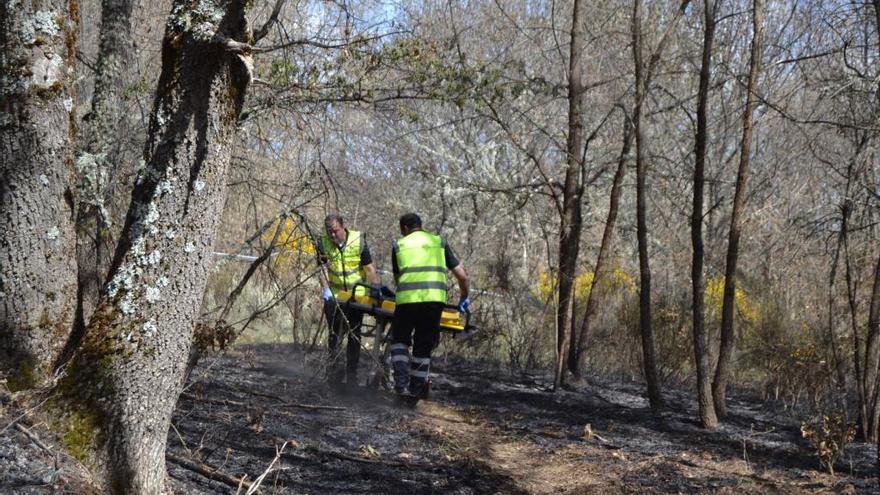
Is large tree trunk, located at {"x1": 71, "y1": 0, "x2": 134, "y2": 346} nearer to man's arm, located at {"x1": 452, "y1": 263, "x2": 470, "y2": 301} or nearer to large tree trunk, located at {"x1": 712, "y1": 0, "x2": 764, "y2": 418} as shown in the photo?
man's arm, located at {"x1": 452, "y1": 263, "x2": 470, "y2": 301}

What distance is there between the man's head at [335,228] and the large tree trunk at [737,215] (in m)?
3.73

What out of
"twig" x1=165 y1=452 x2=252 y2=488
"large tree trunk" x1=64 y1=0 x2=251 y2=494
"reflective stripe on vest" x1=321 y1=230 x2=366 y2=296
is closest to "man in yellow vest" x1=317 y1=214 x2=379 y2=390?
"reflective stripe on vest" x1=321 y1=230 x2=366 y2=296

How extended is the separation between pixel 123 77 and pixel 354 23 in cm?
185

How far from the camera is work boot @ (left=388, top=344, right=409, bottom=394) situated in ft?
31.2

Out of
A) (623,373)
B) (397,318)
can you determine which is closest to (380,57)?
(397,318)

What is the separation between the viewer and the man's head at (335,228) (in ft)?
30.3

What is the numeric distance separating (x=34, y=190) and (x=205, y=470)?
191 cm

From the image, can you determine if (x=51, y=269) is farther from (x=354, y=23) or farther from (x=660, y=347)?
(x=660, y=347)

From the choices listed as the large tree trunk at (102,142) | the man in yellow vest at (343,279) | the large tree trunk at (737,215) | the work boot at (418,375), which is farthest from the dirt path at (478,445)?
the large tree trunk at (102,142)

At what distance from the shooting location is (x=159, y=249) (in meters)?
4.63

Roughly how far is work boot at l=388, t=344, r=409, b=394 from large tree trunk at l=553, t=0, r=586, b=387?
2505mm

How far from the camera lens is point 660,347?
1309 centimetres

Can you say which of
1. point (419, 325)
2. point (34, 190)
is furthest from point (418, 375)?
point (34, 190)

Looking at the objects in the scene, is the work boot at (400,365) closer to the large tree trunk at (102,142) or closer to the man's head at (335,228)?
the man's head at (335,228)
